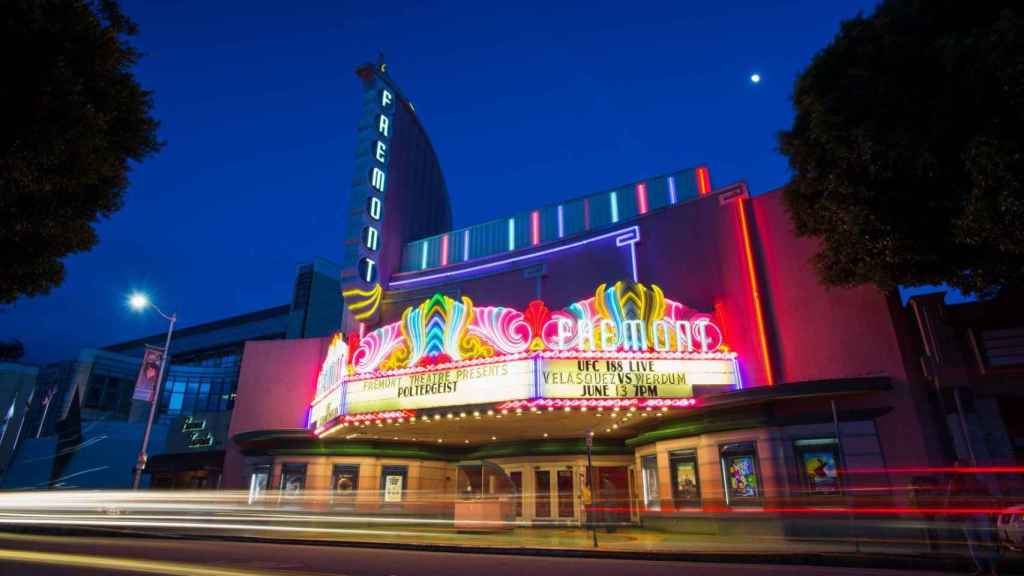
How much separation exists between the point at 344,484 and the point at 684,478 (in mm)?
13194

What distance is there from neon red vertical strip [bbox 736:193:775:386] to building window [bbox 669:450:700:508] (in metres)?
3.41

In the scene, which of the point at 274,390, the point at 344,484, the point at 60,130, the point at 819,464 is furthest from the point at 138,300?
the point at 819,464

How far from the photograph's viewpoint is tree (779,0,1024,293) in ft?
30.7

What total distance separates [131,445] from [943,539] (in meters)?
42.9

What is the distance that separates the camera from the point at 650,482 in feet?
61.3

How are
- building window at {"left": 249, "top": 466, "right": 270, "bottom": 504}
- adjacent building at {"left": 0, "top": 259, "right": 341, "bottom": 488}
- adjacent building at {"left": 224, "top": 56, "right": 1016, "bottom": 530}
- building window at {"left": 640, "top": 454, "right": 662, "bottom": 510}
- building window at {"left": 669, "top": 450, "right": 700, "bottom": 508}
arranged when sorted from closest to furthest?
adjacent building at {"left": 224, "top": 56, "right": 1016, "bottom": 530}, building window at {"left": 669, "top": 450, "right": 700, "bottom": 508}, building window at {"left": 640, "top": 454, "right": 662, "bottom": 510}, building window at {"left": 249, "top": 466, "right": 270, "bottom": 504}, adjacent building at {"left": 0, "top": 259, "right": 341, "bottom": 488}

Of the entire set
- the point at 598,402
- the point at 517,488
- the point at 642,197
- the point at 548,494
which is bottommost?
the point at 548,494

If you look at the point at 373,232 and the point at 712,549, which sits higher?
the point at 373,232

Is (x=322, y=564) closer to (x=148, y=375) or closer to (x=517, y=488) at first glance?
(x=517, y=488)

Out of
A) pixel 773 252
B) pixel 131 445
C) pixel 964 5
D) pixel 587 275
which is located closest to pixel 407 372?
pixel 587 275

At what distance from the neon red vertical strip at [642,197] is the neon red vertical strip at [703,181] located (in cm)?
197

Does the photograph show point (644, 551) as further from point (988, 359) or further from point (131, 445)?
point (131, 445)

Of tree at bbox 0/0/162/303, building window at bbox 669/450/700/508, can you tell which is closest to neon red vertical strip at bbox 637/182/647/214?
building window at bbox 669/450/700/508

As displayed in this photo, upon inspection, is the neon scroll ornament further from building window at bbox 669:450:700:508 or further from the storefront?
building window at bbox 669:450:700:508
